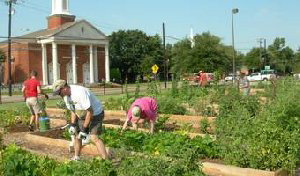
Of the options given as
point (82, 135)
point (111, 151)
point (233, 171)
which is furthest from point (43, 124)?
point (233, 171)

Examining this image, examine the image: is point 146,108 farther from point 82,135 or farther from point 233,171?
point 233,171

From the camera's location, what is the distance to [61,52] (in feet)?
219

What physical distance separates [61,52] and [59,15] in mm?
7166

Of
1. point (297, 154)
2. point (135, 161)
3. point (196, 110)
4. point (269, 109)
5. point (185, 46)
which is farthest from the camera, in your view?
point (185, 46)

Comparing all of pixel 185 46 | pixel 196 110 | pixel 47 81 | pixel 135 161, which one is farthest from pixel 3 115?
pixel 47 81

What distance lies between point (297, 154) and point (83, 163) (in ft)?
11.2

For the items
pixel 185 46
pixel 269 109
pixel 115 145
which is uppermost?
pixel 185 46

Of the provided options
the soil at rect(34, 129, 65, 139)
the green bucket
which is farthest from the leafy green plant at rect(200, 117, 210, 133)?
the green bucket

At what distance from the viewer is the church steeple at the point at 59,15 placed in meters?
70.6

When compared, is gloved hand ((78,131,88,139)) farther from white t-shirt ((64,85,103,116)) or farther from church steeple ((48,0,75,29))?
church steeple ((48,0,75,29))

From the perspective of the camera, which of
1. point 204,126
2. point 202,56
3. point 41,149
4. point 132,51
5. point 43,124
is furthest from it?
point 132,51

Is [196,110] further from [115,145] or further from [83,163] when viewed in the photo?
[83,163]

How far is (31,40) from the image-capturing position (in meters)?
67.1

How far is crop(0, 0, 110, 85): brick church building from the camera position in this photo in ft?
216
